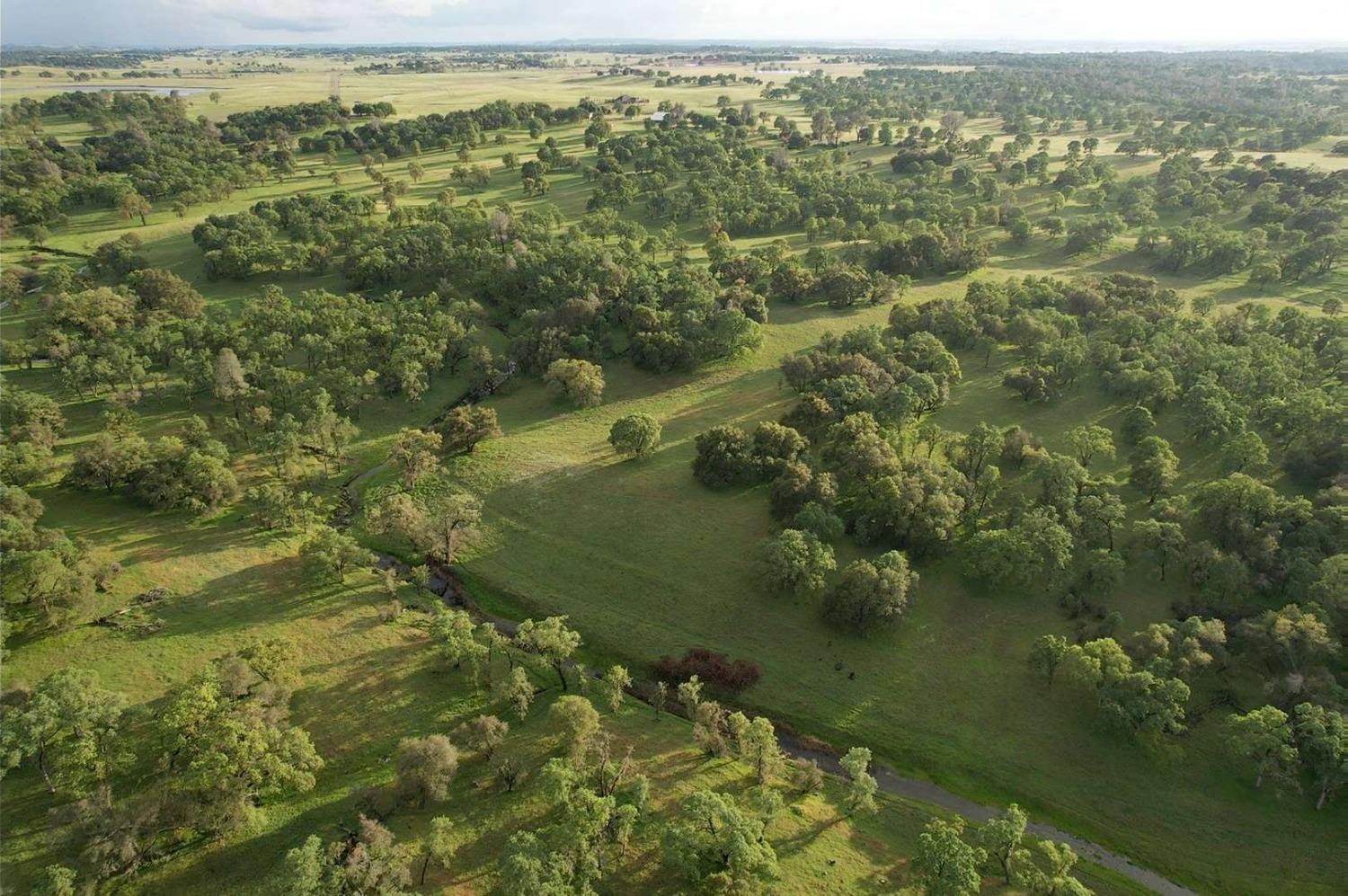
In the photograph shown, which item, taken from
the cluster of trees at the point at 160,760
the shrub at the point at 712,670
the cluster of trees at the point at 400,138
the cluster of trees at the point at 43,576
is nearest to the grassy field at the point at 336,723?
the cluster of trees at the point at 160,760

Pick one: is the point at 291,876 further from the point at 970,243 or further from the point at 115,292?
the point at 970,243

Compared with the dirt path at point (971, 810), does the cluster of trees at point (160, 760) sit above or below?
above

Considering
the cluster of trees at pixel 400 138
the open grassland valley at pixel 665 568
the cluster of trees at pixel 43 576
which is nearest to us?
the open grassland valley at pixel 665 568

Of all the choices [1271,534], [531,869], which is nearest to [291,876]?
[531,869]

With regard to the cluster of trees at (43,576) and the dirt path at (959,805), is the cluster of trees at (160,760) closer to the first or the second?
the cluster of trees at (43,576)

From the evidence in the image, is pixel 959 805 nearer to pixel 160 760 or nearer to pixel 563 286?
pixel 160 760

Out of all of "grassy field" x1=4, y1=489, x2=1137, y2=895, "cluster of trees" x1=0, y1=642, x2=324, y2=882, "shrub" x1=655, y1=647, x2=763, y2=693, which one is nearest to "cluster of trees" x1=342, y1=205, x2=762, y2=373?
"grassy field" x1=4, y1=489, x2=1137, y2=895

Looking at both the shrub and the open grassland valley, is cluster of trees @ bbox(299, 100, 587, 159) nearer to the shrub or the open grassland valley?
the open grassland valley

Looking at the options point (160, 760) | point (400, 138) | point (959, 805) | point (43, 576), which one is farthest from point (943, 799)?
point (400, 138)

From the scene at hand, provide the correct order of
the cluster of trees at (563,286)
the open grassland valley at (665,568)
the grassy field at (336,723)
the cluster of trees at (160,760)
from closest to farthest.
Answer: the cluster of trees at (160,760) → the grassy field at (336,723) → the open grassland valley at (665,568) → the cluster of trees at (563,286)
